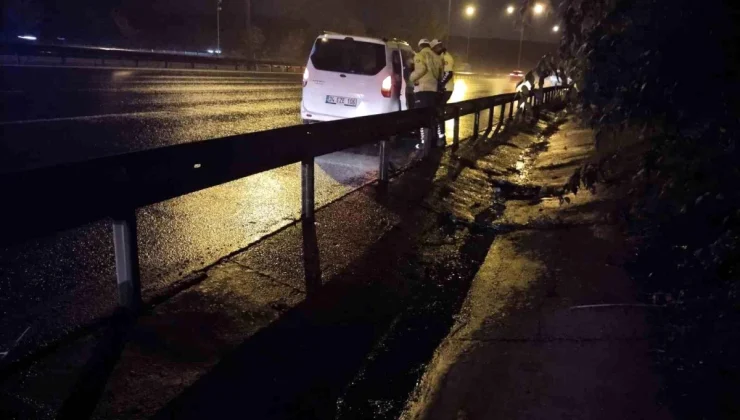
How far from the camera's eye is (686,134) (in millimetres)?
3715

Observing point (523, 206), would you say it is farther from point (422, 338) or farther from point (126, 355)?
point (126, 355)

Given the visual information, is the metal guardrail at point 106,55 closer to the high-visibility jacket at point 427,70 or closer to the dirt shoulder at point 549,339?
the high-visibility jacket at point 427,70

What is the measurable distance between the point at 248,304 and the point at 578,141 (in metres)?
11.6

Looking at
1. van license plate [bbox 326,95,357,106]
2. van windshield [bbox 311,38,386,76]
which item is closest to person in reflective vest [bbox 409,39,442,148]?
van windshield [bbox 311,38,386,76]

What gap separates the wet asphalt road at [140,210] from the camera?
4324mm

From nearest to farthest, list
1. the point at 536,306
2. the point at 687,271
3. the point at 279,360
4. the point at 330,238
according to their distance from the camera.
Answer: the point at 279,360 → the point at 687,271 → the point at 536,306 → the point at 330,238

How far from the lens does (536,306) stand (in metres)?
4.85

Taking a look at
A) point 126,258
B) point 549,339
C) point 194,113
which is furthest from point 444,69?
point 126,258

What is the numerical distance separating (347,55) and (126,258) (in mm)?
9026

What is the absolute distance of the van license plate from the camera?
12.1 metres

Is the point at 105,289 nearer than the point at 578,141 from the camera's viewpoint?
Yes

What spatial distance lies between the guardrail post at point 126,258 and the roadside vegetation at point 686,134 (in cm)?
274

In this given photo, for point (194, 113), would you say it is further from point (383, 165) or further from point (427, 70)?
point (383, 165)

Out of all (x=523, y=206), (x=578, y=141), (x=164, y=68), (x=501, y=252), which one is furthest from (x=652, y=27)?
(x=164, y=68)
